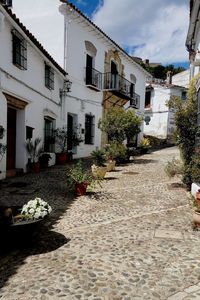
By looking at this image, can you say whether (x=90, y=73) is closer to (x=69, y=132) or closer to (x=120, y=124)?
(x=69, y=132)

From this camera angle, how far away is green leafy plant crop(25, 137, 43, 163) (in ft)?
37.7

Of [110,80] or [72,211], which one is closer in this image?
[72,211]

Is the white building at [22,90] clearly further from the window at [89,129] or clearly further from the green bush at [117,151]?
the window at [89,129]

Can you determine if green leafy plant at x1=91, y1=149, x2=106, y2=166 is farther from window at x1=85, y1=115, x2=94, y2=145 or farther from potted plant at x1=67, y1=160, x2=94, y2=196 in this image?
window at x1=85, y1=115, x2=94, y2=145

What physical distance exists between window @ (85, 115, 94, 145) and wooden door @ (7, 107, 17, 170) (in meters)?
6.75

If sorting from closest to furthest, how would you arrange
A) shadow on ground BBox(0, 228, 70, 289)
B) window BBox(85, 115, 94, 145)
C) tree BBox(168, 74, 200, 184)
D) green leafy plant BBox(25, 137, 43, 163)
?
shadow on ground BBox(0, 228, 70, 289) < tree BBox(168, 74, 200, 184) < green leafy plant BBox(25, 137, 43, 163) < window BBox(85, 115, 94, 145)

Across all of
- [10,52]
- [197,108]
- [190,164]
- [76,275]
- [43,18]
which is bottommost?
[76,275]

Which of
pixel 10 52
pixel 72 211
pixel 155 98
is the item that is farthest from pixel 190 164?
pixel 155 98

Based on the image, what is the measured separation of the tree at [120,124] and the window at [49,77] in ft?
9.60

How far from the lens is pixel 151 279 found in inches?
139

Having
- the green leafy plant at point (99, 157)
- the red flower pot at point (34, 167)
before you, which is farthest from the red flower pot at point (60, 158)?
the red flower pot at point (34, 167)

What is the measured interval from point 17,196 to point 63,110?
7.98m

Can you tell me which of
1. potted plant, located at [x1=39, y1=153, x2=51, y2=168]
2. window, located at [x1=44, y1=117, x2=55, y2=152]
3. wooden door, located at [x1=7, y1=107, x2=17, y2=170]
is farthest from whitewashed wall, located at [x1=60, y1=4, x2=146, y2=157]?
wooden door, located at [x1=7, y1=107, x2=17, y2=170]

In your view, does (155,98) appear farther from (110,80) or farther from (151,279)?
(151,279)
